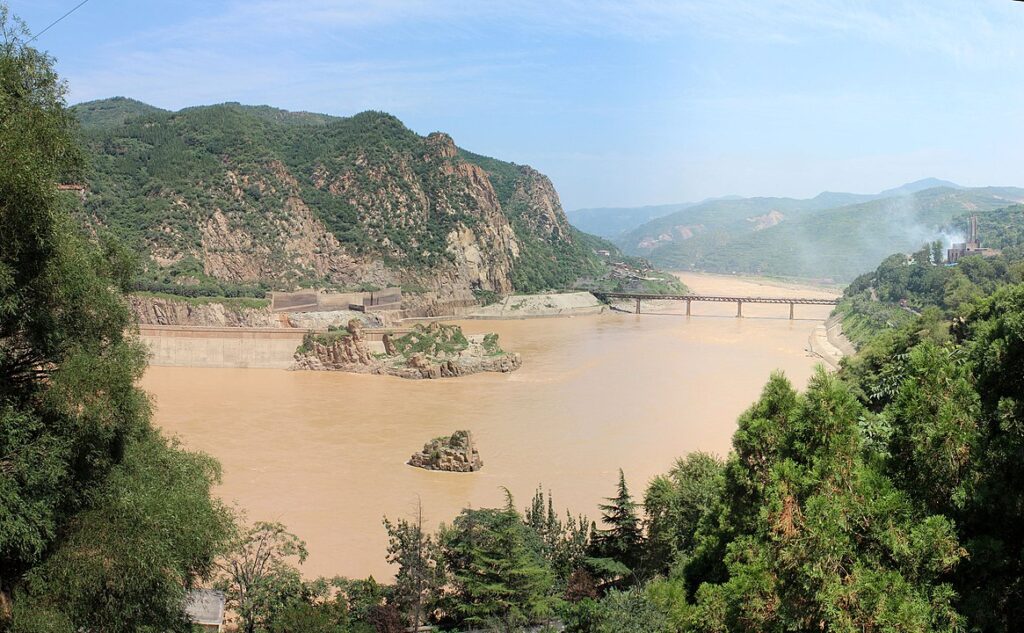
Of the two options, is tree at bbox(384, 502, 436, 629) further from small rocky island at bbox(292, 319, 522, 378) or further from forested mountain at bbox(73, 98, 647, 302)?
forested mountain at bbox(73, 98, 647, 302)

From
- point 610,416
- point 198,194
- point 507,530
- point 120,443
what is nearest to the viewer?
point 120,443

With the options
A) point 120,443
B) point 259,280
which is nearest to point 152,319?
point 259,280

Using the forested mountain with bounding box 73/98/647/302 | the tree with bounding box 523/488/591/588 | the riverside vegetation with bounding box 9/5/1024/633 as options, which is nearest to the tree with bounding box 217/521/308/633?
the riverside vegetation with bounding box 9/5/1024/633

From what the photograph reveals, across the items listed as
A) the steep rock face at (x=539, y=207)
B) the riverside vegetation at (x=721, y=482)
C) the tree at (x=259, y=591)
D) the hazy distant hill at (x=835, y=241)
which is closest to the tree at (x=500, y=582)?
the tree at (x=259, y=591)

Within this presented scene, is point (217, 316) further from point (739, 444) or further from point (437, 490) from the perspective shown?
point (739, 444)

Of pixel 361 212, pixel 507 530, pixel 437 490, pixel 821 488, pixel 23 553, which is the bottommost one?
pixel 437 490

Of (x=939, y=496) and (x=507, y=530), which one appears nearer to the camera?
(x=939, y=496)
